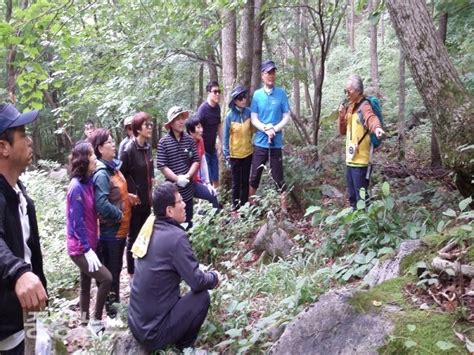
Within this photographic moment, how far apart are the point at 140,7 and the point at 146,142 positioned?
210 inches

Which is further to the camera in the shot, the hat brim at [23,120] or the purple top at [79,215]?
the purple top at [79,215]

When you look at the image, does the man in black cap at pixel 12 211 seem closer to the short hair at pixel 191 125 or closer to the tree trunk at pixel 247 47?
the short hair at pixel 191 125

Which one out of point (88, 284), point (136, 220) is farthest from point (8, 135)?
point (136, 220)

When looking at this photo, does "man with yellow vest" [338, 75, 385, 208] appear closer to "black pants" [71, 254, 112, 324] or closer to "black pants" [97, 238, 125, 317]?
"black pants" [97, 238, 125, 317]

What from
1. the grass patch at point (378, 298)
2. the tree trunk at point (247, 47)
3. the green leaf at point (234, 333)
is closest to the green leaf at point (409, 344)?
Result: the grass patch at point (378, 298)

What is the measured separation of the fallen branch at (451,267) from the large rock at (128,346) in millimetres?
Answer: 2368

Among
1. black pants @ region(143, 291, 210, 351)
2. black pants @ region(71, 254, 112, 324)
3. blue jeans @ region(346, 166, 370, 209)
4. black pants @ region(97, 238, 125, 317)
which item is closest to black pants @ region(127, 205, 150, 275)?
black pants @ region(97, 238, 125, 317)

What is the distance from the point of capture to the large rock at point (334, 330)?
8.63 ft

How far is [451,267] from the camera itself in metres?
2.84

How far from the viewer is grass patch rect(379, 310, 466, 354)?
2385 mm

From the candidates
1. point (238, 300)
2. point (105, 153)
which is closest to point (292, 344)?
point (238, 300)

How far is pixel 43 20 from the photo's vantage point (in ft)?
17.7

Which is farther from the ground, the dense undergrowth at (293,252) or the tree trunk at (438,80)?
the tree trunk at (438,80)

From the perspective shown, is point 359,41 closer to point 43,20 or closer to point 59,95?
point 59,95
